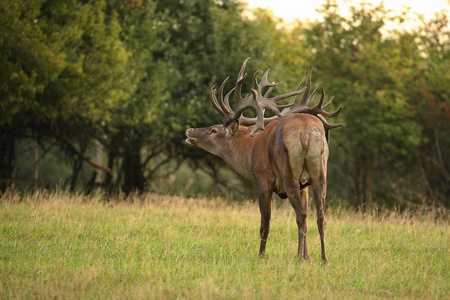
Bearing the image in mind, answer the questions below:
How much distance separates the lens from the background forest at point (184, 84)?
17812mm

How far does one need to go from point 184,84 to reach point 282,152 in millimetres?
14191

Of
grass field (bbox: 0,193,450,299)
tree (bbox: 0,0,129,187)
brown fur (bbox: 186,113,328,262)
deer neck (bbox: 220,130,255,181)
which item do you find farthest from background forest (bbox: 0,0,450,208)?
brown fur (bbox: 186,113,328,262)

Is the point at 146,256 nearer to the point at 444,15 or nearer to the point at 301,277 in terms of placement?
the point at 301,277

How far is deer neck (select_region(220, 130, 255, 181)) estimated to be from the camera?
10680mm

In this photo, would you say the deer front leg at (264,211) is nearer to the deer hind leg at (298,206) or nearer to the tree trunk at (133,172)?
the deer hind leg at (298,206)

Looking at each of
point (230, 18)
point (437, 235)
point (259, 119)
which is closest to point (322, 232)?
point (259, 119)

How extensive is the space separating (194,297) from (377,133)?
23.0 meters

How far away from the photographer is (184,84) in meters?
23.1

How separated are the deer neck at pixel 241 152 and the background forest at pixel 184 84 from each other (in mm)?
6049

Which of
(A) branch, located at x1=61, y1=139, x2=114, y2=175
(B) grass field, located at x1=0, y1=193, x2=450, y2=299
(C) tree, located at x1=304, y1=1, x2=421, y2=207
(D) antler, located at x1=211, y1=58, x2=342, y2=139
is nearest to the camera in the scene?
(B) grass field, located at x1=0, y1=193, x2=450, y2=299

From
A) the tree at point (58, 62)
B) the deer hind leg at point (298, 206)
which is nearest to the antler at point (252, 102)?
the deer hind leg at point (298, 206)

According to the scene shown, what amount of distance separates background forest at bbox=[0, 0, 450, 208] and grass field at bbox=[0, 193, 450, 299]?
14.7 feet

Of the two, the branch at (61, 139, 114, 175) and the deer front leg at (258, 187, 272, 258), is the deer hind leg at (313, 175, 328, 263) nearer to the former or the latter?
the deer front leg at (258, 187, 272, 258)

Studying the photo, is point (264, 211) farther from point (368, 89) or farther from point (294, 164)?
point (368, 89)
